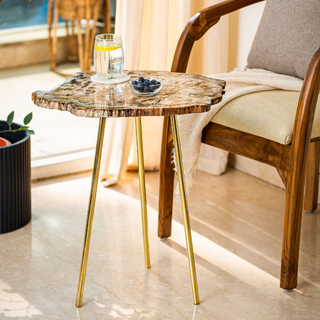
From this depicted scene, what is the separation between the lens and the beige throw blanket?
1.47 m

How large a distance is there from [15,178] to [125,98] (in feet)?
2.25

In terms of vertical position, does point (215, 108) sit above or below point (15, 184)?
above

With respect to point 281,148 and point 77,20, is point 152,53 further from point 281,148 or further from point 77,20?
point 281,148

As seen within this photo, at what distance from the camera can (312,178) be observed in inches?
71.9

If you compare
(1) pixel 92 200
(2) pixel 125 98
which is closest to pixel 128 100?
(2) pixel 125 98

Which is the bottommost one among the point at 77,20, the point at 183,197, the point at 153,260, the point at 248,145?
the point at 153,260

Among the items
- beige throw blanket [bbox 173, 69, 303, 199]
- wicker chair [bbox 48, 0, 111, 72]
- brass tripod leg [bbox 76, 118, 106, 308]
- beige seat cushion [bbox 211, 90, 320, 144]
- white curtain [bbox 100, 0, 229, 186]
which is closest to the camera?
brass tripod leg [bbox 76, 118, 106, 308]

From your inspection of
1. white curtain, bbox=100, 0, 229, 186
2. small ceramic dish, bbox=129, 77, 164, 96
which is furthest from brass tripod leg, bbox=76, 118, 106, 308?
white curtain, bbox=100, 0, 229, 186

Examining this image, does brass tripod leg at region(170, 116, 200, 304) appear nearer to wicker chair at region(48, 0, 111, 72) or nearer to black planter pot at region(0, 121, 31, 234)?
black planter pot at region(0, 121, 31, 234)

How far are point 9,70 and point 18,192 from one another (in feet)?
2.29

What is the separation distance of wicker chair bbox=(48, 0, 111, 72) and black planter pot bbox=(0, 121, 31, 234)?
0.64 m

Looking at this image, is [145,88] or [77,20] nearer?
[145,88]

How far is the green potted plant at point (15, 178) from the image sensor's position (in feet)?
5.33

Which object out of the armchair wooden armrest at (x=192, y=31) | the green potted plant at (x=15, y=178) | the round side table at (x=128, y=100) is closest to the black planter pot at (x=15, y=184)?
the green potted plant at (x=15, y=178)
